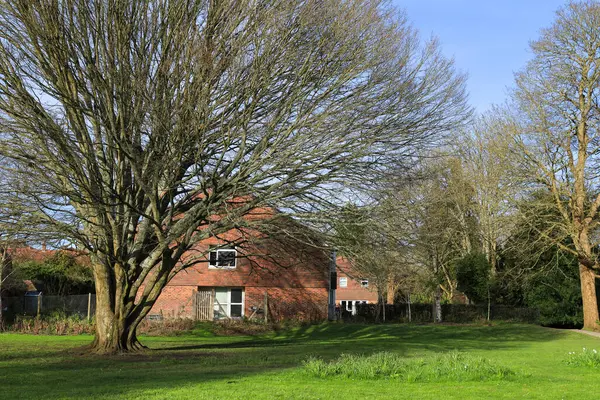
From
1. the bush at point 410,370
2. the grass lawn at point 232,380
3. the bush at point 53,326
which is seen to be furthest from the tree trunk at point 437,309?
the bush at point 410,370

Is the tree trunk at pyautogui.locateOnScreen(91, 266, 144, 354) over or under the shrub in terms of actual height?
over

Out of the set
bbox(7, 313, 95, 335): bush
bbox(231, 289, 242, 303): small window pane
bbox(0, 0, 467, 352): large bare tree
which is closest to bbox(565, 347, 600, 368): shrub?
bbox(0, 0, 467, 352): large bare tree

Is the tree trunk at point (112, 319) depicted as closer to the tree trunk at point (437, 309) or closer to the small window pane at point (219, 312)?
the small window pane at point (219, 312)

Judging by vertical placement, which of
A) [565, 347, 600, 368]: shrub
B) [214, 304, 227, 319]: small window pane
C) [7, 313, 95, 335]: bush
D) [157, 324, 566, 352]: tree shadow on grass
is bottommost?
[157, 324, 566, 352]: tree shadow on grass

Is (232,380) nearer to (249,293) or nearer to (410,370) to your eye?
(410,370)

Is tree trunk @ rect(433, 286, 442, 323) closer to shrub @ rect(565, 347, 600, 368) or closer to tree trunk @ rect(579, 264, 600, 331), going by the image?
tree trunk @ rect(579, 264, 600, 331)

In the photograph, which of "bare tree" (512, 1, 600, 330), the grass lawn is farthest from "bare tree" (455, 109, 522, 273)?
the grass lawn

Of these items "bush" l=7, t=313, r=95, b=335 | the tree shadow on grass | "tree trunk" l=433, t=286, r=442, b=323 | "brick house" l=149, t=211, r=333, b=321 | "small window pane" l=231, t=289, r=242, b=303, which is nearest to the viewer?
the tree shadow on grass

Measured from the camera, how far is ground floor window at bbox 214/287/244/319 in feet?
122

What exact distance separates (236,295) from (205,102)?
80.7 feet

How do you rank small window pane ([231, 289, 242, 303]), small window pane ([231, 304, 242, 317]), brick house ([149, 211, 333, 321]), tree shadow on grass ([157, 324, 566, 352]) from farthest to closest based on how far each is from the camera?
1. small window pane ([231, 289, 242, 303])
2. small window pane ([231, 304, 242, 317])
3. brick house ([149, 211, 333, 321])
4. tree shadow on grass ([157, 324, 566, 352])

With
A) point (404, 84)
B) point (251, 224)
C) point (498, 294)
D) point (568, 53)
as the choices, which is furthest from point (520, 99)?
point (251, 224)

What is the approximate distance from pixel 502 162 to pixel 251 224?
22136 millimetres

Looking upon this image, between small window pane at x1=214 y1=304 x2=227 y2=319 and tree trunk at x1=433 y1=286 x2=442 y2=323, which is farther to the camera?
tree trunk at x1=433 y1=286 x2=442 y2=323
